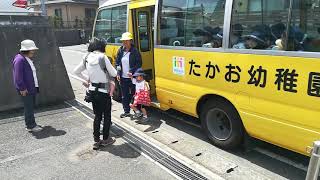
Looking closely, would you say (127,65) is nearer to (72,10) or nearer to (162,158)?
(162,158)

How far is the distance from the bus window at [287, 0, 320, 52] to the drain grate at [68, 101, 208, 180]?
6.42 ft

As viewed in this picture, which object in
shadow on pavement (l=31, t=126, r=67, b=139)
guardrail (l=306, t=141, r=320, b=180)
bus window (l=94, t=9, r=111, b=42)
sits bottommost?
shadow on pavement (l=31, t=126, r=67, b=139)

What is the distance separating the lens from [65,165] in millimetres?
4598

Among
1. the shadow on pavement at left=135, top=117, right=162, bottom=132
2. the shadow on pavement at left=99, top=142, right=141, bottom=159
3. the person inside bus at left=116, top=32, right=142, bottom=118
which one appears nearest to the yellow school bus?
the shadow on pavement at left=135, top=117, right=162, bottom=132

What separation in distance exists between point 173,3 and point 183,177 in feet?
8.90

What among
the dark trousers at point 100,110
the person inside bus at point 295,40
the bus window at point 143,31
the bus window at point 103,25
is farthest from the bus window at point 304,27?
the bus window at point 103,25

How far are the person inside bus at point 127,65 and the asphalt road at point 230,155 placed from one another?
65 centimetres

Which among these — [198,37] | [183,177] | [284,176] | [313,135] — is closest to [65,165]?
[183,177]

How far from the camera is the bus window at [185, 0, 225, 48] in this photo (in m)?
4.38

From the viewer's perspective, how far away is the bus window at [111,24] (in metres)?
6.98

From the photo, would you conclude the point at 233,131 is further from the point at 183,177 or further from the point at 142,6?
the point at 142,6

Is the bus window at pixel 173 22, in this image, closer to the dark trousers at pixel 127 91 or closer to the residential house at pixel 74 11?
the dark trousers at pixel 127 91

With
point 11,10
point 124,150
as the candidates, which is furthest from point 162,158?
point 11,10

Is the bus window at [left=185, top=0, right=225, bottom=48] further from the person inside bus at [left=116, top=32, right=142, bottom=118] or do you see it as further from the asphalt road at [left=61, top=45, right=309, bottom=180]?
the asphalt road at [left=61, top=45, right=309, bottom=180]
